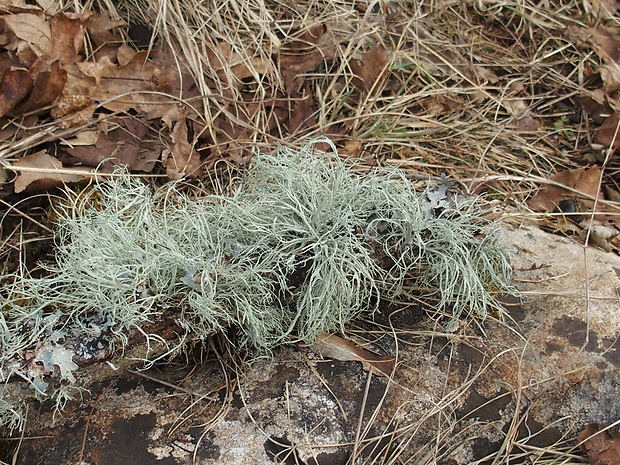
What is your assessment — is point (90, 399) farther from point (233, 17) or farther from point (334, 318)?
point (233, 17)

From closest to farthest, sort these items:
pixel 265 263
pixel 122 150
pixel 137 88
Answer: pixel 265 263 → pixel 122 150 → pixel 137 88

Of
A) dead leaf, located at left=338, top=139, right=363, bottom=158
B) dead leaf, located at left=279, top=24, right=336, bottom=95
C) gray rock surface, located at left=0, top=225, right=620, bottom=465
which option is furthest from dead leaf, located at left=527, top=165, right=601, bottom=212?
dead leaf, located at left=279, top=24, right=336, bottom=95

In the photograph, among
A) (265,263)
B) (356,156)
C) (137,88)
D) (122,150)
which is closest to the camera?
(265,263)

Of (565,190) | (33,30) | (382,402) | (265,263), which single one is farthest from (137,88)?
(565,190)

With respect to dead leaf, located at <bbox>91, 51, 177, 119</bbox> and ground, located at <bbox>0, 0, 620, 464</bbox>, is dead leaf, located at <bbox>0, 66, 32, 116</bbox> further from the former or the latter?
dead leaf, located at <bbox>91, 51, 177, 119</bbox>

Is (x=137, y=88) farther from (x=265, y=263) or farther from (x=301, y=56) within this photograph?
(x=265, y=263)

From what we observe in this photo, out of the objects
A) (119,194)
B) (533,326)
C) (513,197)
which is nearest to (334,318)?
(533,326)
